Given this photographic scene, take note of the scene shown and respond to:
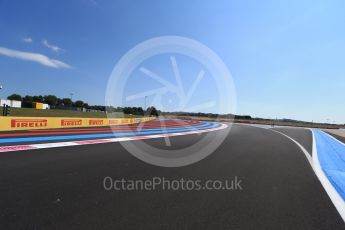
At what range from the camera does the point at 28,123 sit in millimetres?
18812

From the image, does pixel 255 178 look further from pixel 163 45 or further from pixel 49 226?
pixel 163 45

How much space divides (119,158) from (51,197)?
401 centimetres

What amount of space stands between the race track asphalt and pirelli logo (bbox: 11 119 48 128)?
11957 mm

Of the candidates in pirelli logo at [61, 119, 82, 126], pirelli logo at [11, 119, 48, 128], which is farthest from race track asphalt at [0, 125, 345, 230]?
pirelli logo at [61, 119, 82, 126]

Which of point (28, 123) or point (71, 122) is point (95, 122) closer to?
point (71, 122)

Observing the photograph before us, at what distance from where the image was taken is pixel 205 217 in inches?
151

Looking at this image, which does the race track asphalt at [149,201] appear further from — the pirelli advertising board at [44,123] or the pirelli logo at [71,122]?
the pirelli logo at [71,122]

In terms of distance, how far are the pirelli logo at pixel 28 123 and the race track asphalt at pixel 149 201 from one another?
11957 millimetres

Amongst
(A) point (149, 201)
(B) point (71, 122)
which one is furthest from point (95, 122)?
(A) point (149, 201)

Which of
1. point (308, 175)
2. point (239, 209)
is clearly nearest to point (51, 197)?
point (239, 209)

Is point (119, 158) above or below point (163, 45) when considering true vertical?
below

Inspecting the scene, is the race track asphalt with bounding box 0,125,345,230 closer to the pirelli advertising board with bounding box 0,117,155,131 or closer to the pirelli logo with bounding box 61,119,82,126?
the pirelli advertising board with bounding box 0,117,155,131

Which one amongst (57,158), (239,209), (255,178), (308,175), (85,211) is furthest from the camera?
(57,158)

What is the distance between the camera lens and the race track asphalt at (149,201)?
3561 millimetres
